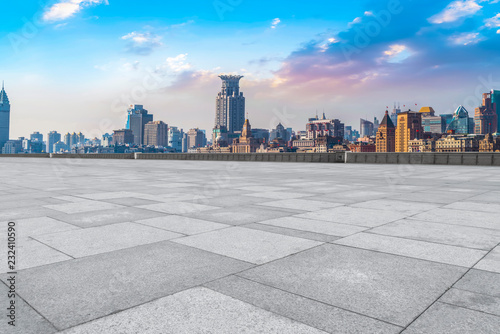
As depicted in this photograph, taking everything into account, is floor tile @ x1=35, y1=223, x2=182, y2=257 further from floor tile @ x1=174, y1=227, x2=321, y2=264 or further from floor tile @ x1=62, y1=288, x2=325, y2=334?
floor tile @ x1=62, y1=288, x2=325, y2=334

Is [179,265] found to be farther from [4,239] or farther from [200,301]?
[4,239]

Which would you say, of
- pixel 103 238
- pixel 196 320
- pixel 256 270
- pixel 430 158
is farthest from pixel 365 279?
pixel 430 158

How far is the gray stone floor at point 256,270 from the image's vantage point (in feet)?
9.43

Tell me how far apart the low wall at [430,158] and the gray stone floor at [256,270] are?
26.1 m

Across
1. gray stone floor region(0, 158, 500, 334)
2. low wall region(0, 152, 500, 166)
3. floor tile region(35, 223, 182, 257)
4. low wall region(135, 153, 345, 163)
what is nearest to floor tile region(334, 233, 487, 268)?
gray stone floor region(0, 158, 500, 334)

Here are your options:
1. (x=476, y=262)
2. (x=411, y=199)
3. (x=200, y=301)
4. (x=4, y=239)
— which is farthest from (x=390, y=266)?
(x=411, y=199)

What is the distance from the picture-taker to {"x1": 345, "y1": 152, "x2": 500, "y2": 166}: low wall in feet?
98.6

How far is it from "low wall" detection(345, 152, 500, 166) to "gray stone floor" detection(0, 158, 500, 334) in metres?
26.1

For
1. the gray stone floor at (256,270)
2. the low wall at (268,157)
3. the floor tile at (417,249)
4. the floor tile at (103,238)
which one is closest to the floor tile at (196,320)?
the gray stone floor at (256,270)

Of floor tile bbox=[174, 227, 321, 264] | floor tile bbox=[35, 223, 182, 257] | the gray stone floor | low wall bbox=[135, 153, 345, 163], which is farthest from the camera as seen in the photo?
low wall bbox=[135, 153, 345, 163]

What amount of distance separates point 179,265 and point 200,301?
1052mm

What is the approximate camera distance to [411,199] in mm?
9922

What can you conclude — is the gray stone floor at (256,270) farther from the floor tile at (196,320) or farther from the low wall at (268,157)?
the low wall at (268,157)

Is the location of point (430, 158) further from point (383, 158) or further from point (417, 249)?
point (417, 249)
